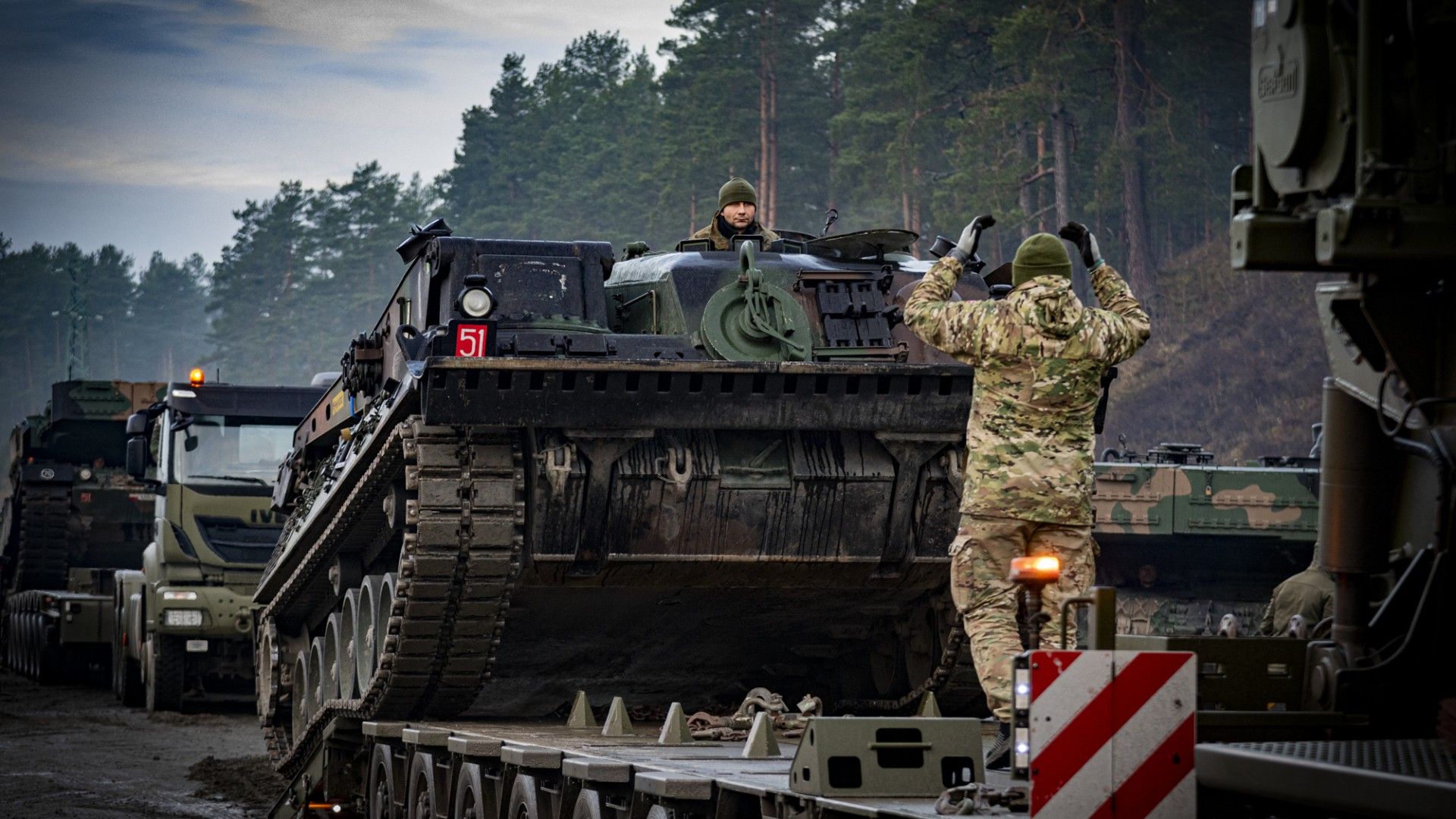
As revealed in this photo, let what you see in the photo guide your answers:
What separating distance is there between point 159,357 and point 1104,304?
12363 centimetres

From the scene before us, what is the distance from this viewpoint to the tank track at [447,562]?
31.2ft

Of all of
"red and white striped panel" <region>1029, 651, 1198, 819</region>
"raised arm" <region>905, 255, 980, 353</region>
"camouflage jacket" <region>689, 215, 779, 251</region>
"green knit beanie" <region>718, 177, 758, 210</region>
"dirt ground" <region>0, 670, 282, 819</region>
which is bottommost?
"dirt ground" <region>0, 670, 282, 819</region>

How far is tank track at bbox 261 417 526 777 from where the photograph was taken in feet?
31.2

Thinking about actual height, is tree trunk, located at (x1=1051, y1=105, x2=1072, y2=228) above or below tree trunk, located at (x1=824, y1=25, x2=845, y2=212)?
below

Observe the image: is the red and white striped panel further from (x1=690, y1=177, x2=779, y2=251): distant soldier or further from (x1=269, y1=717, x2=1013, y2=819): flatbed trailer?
(x1=690, y1=177, x2=779, y2=251): distant soldier

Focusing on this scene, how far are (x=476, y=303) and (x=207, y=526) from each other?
33.5 feet

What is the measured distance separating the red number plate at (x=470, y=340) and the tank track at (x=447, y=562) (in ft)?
1.18

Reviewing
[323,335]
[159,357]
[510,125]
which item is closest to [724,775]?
[510,125]

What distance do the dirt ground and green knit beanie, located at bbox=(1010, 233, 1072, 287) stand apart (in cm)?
739

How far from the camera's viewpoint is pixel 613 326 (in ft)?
35.0

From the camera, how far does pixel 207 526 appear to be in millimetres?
19000

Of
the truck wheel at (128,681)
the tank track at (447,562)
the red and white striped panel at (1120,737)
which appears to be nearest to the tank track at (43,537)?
the truck wheel at (128,681)

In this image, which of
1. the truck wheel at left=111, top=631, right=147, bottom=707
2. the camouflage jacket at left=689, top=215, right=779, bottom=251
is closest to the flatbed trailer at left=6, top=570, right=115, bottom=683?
the truck wheel at left=111, top=631, right=147, bottom=707

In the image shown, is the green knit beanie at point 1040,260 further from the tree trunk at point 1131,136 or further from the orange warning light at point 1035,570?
the tree trunk at point 1131,136
